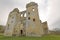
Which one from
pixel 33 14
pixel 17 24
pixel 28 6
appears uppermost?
pixel 28 6

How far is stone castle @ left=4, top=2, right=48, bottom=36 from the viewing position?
2025 inches

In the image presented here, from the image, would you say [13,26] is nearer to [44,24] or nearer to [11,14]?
[11,14]

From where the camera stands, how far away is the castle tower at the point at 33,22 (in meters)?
50.9

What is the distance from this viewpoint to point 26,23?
53438mm

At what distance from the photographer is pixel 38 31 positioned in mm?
51438

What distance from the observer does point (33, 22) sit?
5272 centimetres

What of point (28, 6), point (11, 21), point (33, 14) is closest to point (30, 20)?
point (33, 14)

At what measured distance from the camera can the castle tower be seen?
167 feet

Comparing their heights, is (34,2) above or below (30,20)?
above

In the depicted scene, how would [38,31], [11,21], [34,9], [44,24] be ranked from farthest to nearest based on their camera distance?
[44,24]
[11,21]
[34,9]
[38,31]

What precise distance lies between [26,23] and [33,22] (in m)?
3.19

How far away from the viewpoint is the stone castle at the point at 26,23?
5144cm

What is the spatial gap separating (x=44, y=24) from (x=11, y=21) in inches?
707

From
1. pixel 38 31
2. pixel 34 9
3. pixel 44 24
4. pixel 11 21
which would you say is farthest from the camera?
pixel 44 24
